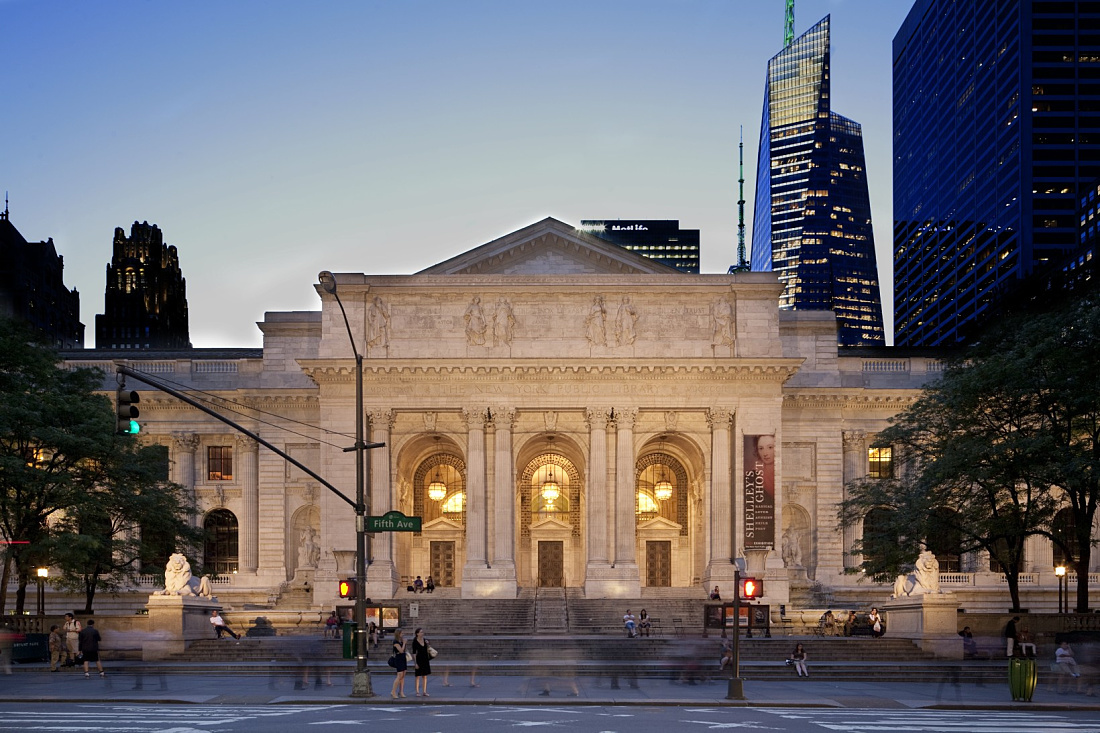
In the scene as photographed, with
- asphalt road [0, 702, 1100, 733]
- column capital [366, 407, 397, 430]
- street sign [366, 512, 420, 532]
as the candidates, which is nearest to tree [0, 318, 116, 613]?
column capital [366, 407, 397, 430]

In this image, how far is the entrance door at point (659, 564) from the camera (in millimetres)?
66875

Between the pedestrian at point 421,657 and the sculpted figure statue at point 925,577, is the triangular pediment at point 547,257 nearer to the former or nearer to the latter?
the sculpted figure statue at point 925,577

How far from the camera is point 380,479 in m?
60.4

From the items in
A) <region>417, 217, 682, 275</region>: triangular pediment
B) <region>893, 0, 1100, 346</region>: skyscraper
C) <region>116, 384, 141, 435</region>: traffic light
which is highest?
<region>893, 0, 1100, 346</region>: skyscraper

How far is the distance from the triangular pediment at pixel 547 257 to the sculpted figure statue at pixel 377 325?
10.2 ft

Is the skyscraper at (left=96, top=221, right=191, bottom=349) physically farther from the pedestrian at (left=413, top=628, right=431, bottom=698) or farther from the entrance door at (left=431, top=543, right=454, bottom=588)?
the pedestrian at (left=413, top=628, right=431, bottom=698)

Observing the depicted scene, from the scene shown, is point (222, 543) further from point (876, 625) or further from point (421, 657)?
point (421, 657)

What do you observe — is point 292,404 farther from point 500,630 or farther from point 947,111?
point 947,111

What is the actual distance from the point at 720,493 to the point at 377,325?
2001 cm

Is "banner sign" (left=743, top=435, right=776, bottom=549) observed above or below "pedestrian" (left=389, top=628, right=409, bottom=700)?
above

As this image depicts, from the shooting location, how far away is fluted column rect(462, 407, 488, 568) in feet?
195

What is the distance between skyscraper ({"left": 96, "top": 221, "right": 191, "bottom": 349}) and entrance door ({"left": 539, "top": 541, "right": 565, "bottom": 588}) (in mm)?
134159

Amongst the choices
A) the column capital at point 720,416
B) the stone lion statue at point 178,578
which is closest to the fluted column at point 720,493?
the column capital at point 720,416

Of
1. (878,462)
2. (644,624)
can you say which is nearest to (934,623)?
(644,624)
